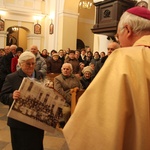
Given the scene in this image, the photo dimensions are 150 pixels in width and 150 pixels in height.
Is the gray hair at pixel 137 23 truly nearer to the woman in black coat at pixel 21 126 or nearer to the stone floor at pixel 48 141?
the woman in black coat at pixel 21 126

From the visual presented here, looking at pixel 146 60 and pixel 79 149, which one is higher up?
pixel 146 60

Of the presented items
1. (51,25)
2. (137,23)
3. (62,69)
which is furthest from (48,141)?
(51,25)

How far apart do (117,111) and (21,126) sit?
5.33ft

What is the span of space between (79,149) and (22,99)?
134 centimetres

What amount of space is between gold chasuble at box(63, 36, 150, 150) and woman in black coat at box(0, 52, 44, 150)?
1481 millimetres

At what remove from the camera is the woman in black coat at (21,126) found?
2244 millimetres

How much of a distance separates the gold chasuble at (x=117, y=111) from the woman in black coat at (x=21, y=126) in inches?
58.3

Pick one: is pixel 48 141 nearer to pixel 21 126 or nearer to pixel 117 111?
pixel 21 126

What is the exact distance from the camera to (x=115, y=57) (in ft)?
2.96

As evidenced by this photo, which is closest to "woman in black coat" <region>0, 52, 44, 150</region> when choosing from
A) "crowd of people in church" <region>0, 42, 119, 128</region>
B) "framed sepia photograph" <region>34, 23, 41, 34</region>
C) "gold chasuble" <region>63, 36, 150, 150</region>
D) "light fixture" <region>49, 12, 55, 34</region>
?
"crowd of people in church" <region>0, 42, 119, 128</region>

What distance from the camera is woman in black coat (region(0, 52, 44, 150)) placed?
224 cm

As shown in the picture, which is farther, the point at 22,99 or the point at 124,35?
the point at 22,99

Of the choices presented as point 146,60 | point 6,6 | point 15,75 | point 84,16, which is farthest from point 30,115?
point 84,16

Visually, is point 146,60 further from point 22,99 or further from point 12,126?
point 12,126
